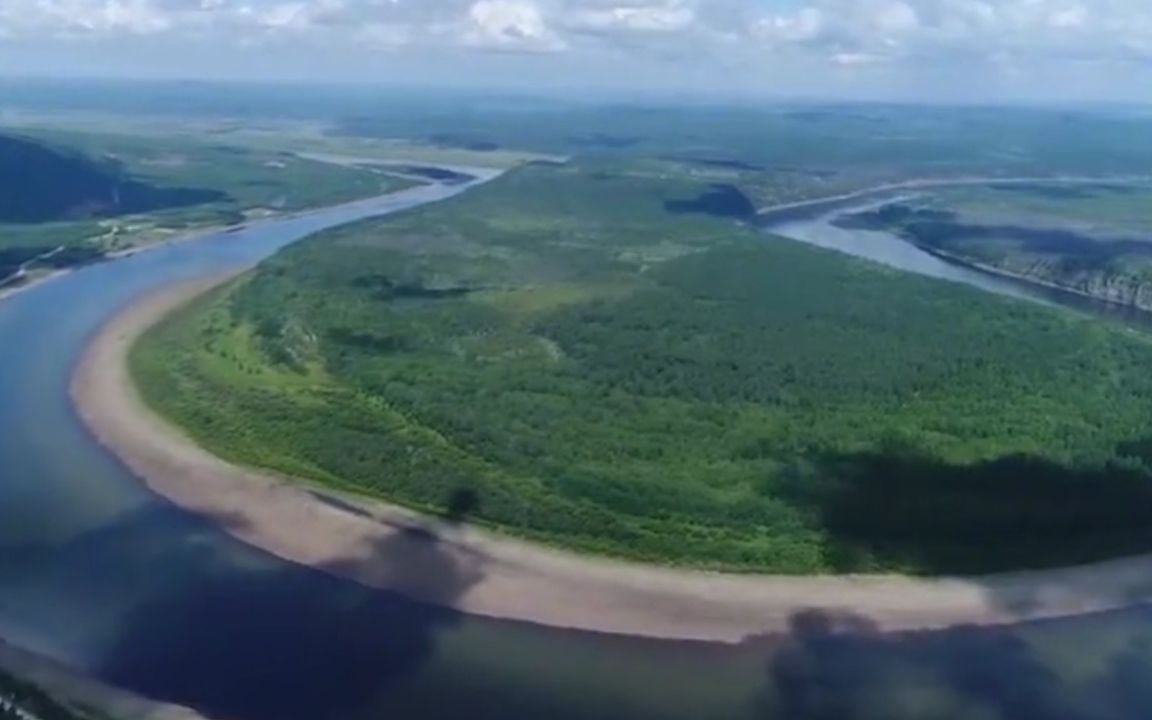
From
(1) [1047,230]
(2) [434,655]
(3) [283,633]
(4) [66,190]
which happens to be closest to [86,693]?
(3) [283,633]

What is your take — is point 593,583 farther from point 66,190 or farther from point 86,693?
point 66,190

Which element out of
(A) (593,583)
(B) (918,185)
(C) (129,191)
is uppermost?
(B) (918,185)

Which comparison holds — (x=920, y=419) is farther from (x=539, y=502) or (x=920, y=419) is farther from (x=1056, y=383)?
(x=539, y=502)

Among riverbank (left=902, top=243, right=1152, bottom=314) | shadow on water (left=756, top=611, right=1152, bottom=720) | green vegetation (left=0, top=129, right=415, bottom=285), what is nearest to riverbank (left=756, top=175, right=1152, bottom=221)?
riverbank (left=902, top=243, right=1152, bottom=314)

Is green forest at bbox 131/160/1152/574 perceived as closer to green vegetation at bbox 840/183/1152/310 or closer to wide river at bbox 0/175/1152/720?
wide river at bbox 0/175/1152/720

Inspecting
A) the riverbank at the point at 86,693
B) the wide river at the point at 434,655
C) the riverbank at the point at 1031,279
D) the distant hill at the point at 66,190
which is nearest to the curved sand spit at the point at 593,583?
the wide river at the point at 434,655
